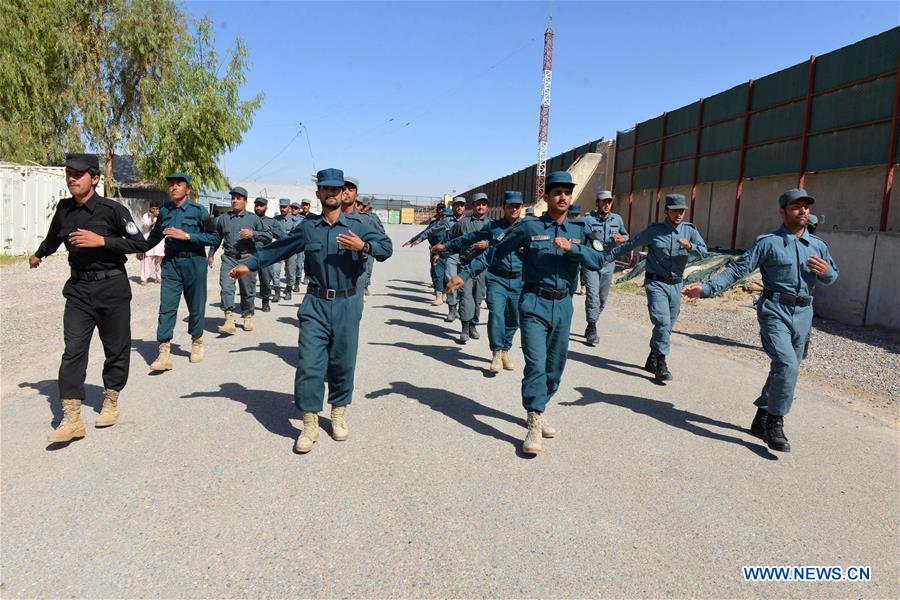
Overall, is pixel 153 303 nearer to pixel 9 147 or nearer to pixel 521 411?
pixel 521 411

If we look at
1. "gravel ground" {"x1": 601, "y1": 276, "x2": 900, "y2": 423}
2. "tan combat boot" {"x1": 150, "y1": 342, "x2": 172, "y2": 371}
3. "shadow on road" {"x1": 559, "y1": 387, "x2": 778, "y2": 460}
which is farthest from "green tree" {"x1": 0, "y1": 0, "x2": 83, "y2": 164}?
"shadow on road" {"x1": 559, "y1": 387, "x2": 778, "y2": 460}

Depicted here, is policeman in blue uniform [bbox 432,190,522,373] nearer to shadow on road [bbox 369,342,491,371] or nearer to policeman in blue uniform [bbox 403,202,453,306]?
shadow on road [bbox 369,342,491,371]

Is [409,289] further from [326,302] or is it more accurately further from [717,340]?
[326,302]

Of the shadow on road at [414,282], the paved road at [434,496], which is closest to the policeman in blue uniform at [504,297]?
the paved road at [434,496]

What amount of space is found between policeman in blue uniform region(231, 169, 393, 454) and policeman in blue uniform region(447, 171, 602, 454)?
3.88 feet

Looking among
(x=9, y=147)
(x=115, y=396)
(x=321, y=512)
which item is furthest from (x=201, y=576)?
(x=9, y=147)

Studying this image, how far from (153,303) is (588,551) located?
1085cm

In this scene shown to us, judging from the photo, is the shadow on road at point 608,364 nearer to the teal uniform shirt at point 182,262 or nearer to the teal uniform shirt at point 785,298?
the teal uniform shirt at point 785,298

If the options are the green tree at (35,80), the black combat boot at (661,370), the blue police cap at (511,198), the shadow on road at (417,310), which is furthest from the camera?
the green tree at (35,80)

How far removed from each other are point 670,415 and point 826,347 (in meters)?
5.35

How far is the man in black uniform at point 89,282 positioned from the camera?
448 centimetres

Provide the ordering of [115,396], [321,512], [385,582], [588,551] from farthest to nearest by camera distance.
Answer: [115,396]
[321,512]
[588,551]
[385,582]

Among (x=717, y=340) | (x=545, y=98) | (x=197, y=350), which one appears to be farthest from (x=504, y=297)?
(x=545, y=98)

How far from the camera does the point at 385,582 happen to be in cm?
287
